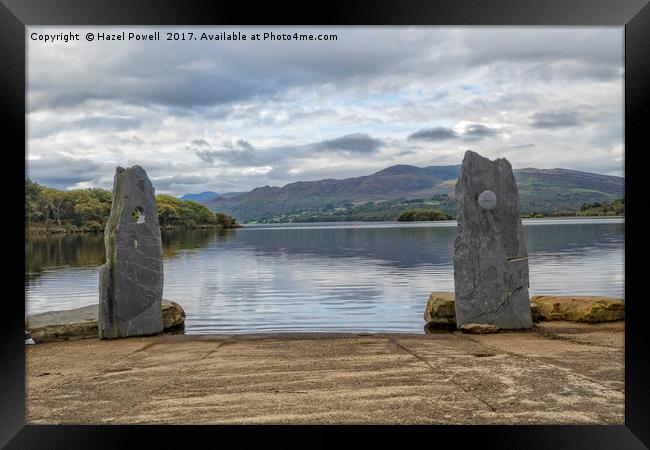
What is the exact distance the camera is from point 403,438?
5082 millimetres

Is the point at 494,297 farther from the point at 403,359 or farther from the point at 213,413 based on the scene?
the point at 213,413

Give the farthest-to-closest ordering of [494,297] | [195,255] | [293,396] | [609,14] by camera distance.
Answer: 1. [195,255]
2. [494,297]
3. [293,396]
4. [609,14]

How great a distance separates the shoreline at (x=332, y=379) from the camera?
5.86m

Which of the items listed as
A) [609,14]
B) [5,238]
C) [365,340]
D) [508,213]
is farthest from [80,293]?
[609,14]

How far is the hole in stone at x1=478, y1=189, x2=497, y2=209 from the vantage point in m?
11.5

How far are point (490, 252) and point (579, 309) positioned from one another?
2.23 meters

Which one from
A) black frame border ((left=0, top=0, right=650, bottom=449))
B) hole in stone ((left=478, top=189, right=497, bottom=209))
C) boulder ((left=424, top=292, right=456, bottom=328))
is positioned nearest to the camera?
black frame border ((left=0, top=0, right=650, bottom=449))

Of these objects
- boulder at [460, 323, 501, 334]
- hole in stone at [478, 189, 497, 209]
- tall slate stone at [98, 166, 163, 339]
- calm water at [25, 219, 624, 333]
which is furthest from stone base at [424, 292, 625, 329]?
tall slate stone at [98, 166, 163, 339]

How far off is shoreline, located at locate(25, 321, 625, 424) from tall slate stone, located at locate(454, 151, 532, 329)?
0.77m

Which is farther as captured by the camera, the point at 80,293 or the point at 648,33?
the point at 80,293

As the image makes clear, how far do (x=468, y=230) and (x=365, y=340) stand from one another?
3.05m

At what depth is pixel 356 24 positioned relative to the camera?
17.4 feet

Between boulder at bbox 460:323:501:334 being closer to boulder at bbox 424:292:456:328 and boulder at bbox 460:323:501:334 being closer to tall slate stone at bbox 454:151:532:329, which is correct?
tall slate stone at bbox 454:151:532:329

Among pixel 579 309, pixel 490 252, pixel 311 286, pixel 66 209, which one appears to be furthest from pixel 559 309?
pixel 66 209
